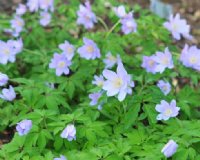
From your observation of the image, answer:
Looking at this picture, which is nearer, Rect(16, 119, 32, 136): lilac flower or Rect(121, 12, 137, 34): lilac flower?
Rect(16, 119, 32, 136): lilac flower

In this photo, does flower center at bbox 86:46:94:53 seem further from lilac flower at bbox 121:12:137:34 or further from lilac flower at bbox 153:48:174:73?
lilac flower at bbox 153:48:174:73

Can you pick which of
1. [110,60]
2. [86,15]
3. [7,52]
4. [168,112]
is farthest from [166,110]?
[7,52]

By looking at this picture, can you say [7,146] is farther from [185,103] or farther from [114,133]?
[185,103]

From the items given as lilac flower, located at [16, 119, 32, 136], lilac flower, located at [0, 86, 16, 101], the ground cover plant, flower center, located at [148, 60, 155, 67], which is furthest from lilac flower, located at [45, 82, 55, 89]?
flower center, located at [148, 60, 155, 67]

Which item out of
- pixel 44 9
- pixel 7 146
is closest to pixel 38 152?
pixel 7 146

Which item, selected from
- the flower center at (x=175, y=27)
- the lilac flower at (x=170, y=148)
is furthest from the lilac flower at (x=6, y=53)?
the lilac flower at (x=170, y=148)

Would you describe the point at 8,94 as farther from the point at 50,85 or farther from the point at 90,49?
the point at 90,49
